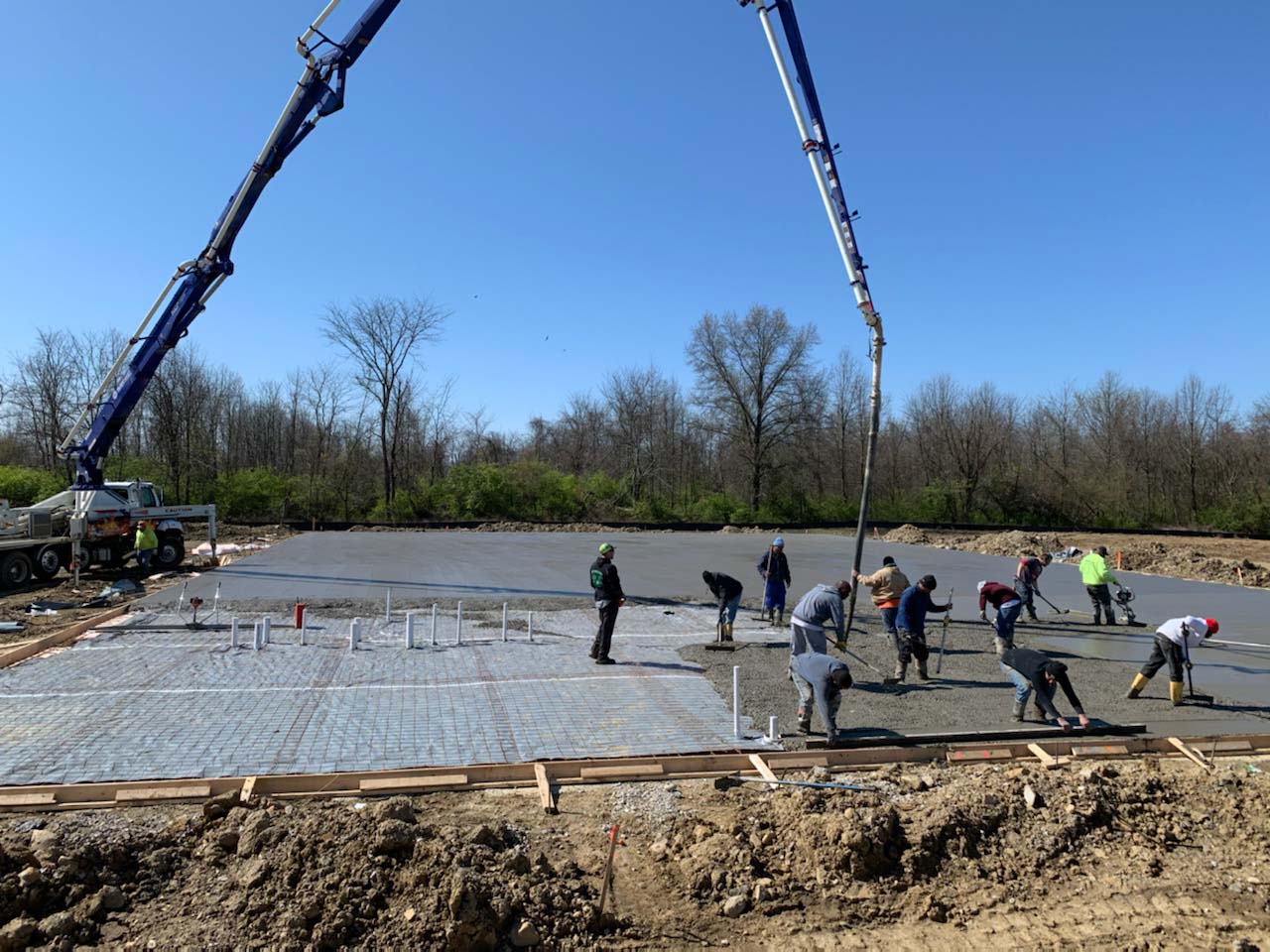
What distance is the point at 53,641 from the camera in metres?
11.6

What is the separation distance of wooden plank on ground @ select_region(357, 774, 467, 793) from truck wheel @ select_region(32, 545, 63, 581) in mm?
16901

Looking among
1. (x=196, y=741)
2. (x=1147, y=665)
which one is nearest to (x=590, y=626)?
(x=196, y=741)

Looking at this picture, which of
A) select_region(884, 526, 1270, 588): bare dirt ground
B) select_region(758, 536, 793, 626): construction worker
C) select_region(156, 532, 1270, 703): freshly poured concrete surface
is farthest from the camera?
select_region(884, 526, 1270, 588): bare dirt ground

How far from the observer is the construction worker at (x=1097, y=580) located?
1436 cm

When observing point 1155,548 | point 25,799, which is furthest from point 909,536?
point 25,799

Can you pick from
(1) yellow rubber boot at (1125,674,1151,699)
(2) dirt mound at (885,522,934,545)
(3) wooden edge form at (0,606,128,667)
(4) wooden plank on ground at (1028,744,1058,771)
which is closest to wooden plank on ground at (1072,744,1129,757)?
(4) wooden plank on ground at (1028,744,1058,771)

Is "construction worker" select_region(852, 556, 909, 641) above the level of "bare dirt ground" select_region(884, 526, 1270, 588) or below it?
above

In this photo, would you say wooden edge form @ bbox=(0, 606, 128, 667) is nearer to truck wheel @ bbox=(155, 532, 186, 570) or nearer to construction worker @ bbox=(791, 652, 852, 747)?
truck wheel @ bbox=(155, 532, 186, 570)

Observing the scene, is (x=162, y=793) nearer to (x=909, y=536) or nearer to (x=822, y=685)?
(x=822, y=685)

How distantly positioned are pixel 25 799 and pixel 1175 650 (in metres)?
11.9

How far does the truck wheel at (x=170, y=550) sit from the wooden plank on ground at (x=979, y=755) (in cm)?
2062

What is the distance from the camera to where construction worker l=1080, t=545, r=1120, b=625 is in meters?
14.4

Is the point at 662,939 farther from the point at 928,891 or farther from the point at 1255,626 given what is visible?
the point at 1255,626

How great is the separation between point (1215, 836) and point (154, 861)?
778 centimetres
